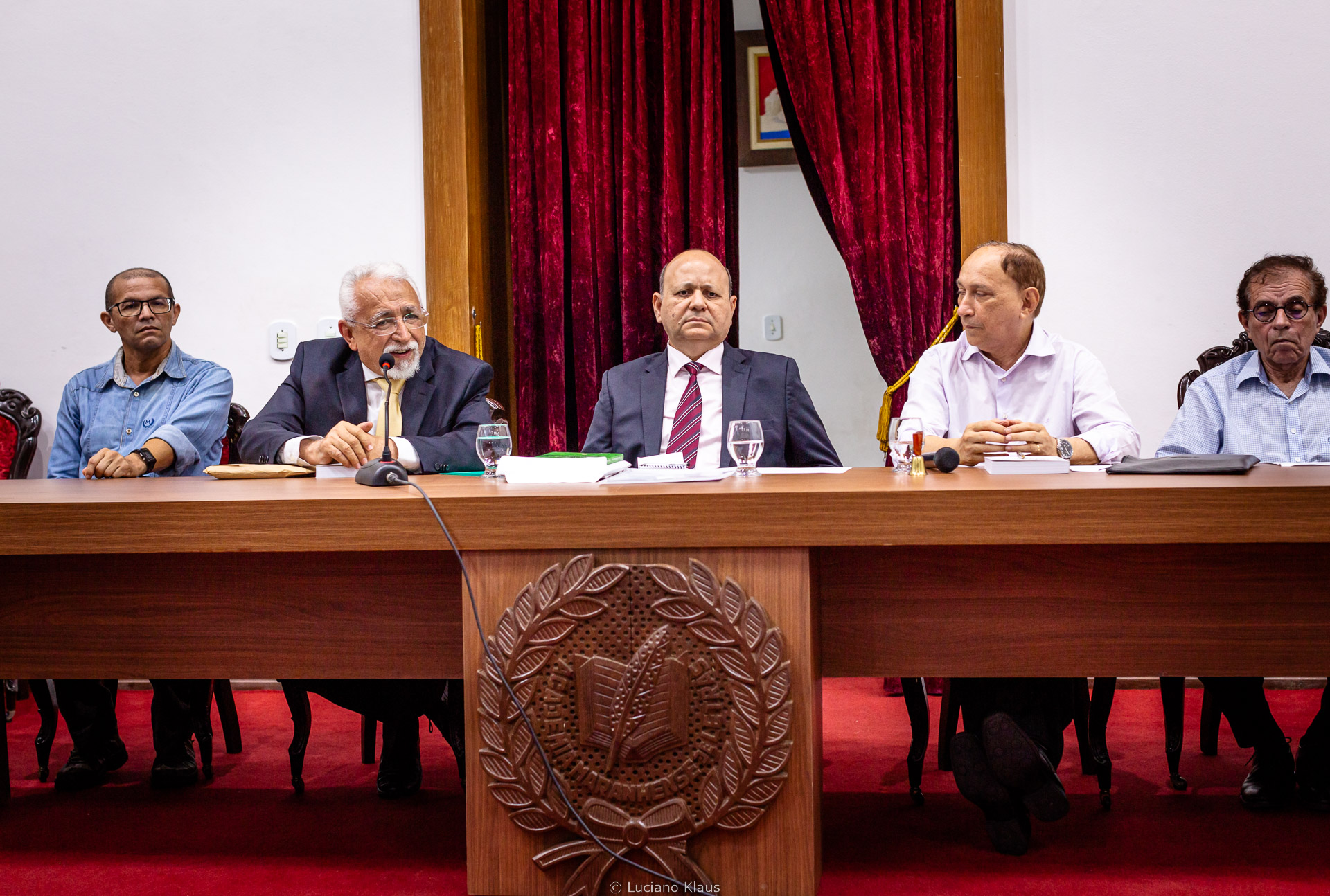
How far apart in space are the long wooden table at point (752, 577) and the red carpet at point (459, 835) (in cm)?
34

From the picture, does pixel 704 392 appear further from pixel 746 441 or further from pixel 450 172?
pixel 450 172

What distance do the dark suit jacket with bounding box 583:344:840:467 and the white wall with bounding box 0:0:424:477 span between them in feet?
4.09

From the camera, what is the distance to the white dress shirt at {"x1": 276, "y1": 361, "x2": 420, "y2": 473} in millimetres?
2312

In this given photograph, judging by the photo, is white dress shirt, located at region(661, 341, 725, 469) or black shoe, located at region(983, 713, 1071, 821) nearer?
black shoe, located at region(983, 713, 1071, 821)

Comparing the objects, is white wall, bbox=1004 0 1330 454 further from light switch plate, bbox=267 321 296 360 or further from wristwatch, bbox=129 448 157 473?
wristwatch, bbox=129 448 157 473

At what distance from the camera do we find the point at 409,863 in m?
1.78

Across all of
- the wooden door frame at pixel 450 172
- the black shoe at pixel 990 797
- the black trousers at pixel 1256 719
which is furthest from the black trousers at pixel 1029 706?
the wooden door frame at pixel 450 172

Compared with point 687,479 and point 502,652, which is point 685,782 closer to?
point 502,652

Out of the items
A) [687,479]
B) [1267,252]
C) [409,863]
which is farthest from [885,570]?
[1267,252]

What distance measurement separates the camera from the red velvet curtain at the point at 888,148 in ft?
11.5


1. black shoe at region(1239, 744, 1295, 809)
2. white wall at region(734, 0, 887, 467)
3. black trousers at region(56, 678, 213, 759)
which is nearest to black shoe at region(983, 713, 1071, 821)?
black shoe at region(1239, 744, 1295, 809)

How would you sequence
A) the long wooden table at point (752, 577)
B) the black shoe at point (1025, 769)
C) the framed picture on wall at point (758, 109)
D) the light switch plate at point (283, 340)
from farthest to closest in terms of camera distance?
1. the framed picture on wall at point (758, 109)
2. the light switch plate at point (283, 340)
3. the black shoe at point (1025, 769)
4. the long wooden table at point (752, 577)

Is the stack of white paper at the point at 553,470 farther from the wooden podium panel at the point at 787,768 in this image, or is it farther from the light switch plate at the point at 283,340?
the light switch plate at the point at 283,340

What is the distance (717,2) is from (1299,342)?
2.30 meters
